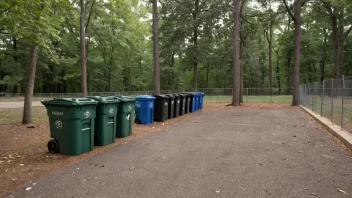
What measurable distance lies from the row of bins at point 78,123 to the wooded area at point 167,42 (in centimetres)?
311

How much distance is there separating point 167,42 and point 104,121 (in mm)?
22445

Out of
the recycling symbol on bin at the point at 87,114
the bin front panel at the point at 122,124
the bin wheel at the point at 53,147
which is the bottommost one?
the bin wheel at the point at 53,147

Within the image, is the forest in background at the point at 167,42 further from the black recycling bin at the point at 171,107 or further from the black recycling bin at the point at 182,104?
the black recycling bin at the point at 182,104

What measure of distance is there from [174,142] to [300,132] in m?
4.37

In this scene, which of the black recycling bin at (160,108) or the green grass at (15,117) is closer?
the green grass at (15,117)

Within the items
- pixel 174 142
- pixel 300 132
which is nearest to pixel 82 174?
pixel 174 142

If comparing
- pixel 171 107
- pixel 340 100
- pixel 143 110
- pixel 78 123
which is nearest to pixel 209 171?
pixel 78 123

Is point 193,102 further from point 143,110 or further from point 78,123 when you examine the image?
point 78,123

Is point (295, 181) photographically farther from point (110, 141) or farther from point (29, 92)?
point (29, 92)

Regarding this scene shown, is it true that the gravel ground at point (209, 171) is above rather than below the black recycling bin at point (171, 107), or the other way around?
below

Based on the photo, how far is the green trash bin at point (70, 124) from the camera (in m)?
5.50

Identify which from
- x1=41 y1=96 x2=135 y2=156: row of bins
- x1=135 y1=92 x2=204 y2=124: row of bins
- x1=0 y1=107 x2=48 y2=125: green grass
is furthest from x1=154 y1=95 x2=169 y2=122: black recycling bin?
x1=0 y1=107 x2=48 y2=125: green grass

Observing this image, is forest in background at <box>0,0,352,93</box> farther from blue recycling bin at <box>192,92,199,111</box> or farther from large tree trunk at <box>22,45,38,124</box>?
blue recycling bin at <box>192,92,199,111</box>

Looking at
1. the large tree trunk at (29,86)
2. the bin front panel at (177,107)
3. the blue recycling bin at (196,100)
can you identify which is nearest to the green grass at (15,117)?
the large tree trunk at (29,86)
